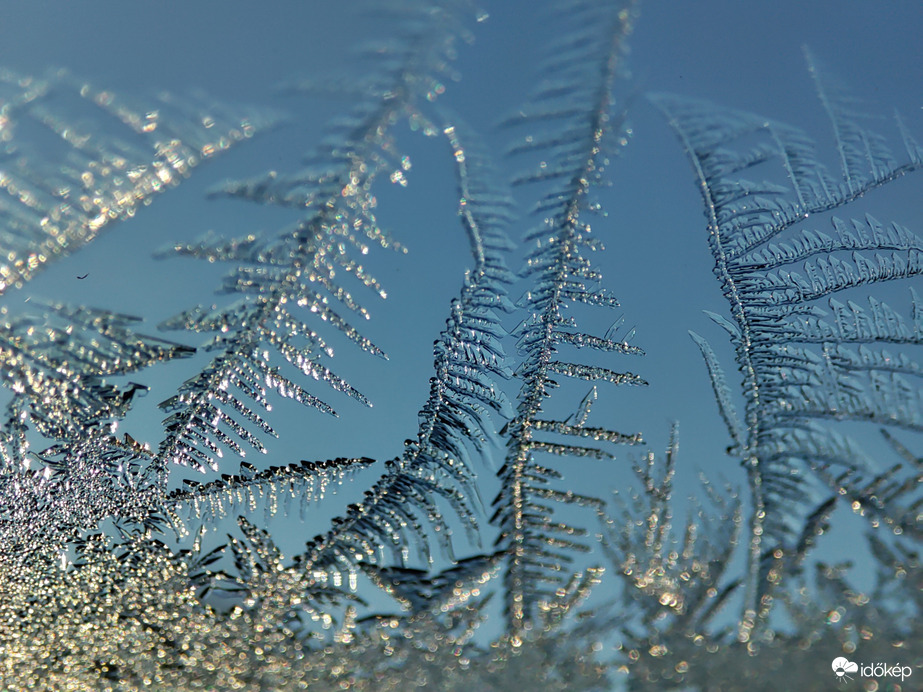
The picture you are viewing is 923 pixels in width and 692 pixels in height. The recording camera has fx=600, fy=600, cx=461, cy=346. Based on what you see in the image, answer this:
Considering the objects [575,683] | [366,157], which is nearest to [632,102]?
[366,157]

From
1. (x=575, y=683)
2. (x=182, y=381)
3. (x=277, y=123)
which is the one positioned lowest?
(x=575, y=683)

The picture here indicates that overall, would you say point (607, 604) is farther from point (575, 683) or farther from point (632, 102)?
point (632, 102)

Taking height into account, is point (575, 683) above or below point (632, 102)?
below

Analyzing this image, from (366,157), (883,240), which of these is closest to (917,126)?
(883,240)

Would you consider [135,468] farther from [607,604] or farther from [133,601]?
[607,604]

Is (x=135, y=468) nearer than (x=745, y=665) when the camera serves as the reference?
No

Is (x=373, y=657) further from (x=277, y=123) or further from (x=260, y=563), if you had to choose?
(x=277, y=123)

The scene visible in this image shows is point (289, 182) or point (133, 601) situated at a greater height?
point (289, 182)
